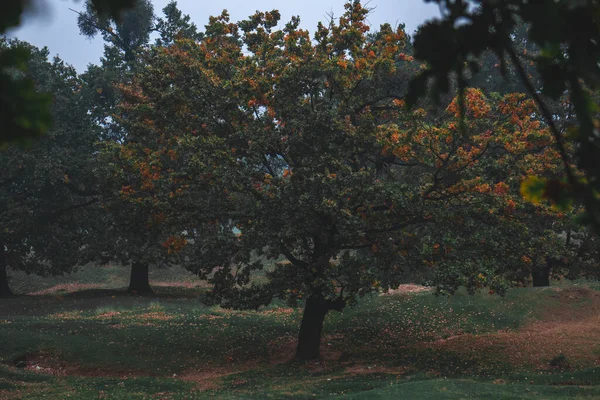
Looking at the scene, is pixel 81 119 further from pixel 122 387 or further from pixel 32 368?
pixel 122 387

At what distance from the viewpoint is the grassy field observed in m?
15.9

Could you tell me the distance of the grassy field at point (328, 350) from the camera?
1595 centimetres

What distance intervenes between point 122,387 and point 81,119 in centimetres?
2771

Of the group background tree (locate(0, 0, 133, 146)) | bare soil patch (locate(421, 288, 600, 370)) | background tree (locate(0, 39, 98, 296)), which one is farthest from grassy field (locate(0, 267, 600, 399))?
background tree (locate(0, 0, 133, 146))

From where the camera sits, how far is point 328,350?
22328 mm

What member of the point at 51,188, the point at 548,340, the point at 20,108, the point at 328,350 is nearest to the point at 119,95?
the point at 51,188

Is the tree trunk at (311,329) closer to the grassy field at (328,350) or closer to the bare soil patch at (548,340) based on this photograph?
the grassy field at (328,350)

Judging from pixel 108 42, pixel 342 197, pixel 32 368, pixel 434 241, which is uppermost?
pixel 108 42

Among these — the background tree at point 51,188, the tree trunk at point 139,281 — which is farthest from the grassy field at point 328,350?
the tree trunk at point 139,281

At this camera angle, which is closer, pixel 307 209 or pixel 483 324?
pixel 307 209

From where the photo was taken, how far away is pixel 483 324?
83.1ft

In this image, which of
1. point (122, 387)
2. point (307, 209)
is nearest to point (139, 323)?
point (122, 387)

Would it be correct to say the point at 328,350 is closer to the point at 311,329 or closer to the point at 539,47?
the point at 311,329

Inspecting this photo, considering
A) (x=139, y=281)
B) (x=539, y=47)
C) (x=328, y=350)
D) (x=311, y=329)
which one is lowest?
(x=328, y=350)
